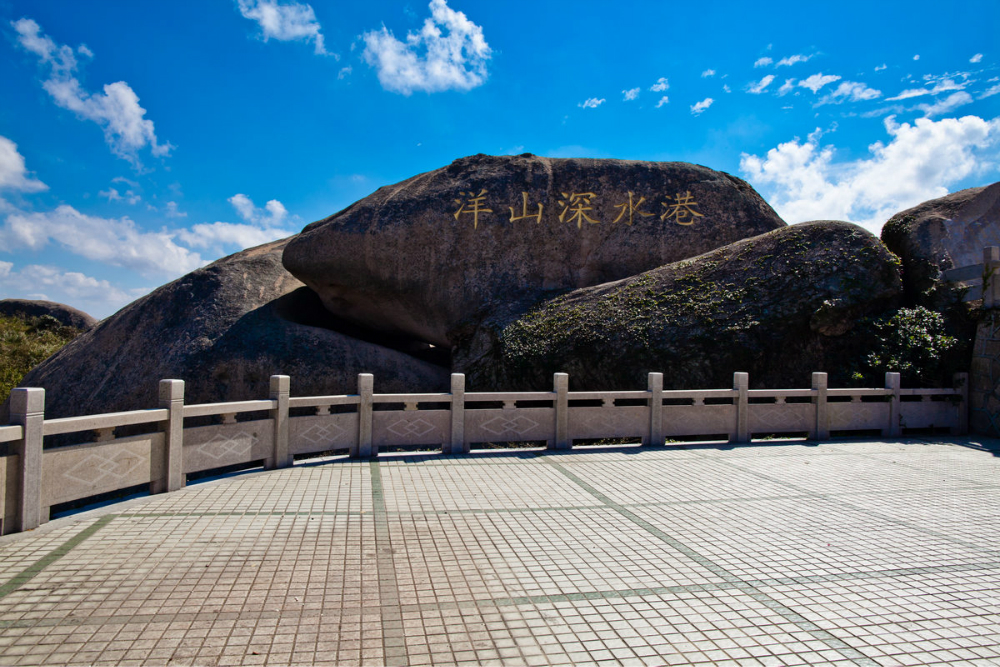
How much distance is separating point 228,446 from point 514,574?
4.58 meters

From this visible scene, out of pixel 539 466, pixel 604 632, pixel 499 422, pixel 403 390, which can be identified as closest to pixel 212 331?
pixel 403 390

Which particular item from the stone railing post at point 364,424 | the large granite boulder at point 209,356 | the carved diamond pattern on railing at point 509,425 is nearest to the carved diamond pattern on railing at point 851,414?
the carved diamond pattern on railing at point 509,425

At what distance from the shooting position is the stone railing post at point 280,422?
7.73m

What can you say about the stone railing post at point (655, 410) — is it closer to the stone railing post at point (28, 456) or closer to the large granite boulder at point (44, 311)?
the stone railing post at point (28, 456)

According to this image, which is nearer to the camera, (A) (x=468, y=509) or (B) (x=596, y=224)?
(A) (x=468, y=509)

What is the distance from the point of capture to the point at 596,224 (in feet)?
51.8

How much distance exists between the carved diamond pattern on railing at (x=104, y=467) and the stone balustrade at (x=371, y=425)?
0.01 meters

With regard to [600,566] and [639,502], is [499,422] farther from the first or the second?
[600,566]

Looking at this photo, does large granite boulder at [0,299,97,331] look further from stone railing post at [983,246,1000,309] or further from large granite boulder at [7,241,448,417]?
stone railing post at [983,246,1000,309]

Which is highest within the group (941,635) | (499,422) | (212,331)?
(212,331)

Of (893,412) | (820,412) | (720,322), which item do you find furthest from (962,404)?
(720,322)

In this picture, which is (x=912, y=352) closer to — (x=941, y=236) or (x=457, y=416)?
(x=941, y=236)

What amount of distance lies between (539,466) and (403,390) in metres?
6.82

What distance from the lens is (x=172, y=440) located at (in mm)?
6512
